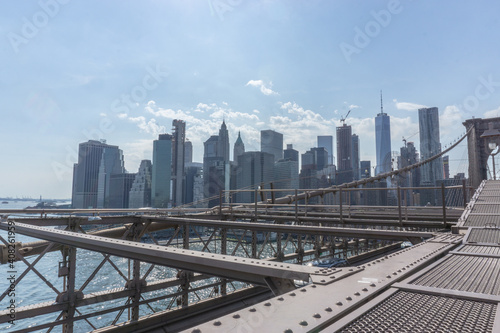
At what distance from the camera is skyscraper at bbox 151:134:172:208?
85.7 metres

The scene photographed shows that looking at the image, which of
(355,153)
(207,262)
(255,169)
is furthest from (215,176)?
(207,262)

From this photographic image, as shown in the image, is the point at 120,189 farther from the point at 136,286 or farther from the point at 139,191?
the point at 136,286

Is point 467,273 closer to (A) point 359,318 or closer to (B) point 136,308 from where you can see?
(A) point 359,318

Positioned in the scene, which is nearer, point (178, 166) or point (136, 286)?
point (136, 286)

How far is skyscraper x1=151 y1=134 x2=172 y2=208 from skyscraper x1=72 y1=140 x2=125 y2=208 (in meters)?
30.2

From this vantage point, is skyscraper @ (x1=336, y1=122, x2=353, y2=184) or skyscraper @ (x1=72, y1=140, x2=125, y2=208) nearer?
skyscraper @ (x1=72, y1=140, x2=125, y2=208)

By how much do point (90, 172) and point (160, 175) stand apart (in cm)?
3985

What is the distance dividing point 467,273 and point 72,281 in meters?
8.21

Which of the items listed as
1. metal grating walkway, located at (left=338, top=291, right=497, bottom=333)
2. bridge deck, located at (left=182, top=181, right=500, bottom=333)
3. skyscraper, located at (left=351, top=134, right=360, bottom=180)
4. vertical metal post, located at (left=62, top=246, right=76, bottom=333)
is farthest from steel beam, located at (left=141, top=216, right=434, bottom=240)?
skyscraper, located at (left=351, top=134, right=360, bottom=180)

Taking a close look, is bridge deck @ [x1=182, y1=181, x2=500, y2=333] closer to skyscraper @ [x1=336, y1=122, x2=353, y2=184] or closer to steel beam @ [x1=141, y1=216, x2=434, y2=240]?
steel beam @ [x1=141, y1=216, x2=434, y2=240]

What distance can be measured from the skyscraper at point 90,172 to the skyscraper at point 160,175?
30.2m

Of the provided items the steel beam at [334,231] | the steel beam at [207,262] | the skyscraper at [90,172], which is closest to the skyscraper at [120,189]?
the skyscraper at [90,172]

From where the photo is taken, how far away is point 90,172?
51.2 m

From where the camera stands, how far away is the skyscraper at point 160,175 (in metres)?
85.7
